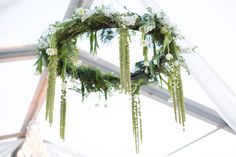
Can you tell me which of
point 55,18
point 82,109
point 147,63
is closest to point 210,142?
point 82,109

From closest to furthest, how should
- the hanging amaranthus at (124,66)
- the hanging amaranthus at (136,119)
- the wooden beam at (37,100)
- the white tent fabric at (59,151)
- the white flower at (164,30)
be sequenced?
the hanging amaranthus at (124,66)
the white flower at (164,30)
the hanging amaranthus at (136,119)
the wooden beam at (37,100)
the white tent fabric at (59,151)

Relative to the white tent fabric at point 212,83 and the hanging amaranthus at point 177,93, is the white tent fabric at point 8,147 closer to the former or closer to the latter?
the white tent fabric at point 212,83

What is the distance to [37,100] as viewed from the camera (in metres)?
5.71

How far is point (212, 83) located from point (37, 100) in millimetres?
3203

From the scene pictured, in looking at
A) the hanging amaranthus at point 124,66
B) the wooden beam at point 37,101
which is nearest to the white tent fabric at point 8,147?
the wooden beam at point 37,101

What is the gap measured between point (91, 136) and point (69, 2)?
266cm

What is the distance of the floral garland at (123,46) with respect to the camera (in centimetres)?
232

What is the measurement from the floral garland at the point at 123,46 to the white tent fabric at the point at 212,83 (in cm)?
49

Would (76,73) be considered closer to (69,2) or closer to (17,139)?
(69,2)

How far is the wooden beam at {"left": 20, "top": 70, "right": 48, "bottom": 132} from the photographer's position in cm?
525

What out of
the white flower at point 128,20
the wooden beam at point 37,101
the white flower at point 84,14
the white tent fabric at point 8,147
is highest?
the wooden beam at point 37,101

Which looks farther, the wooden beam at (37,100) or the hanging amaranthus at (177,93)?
the wooden beam at (37,100)

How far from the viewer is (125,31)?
236cm

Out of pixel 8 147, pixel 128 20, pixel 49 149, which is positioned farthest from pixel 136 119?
pixel 49 149
